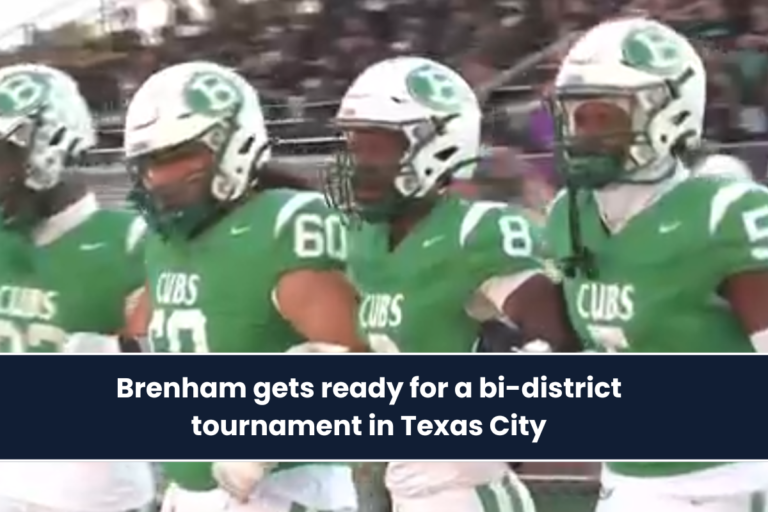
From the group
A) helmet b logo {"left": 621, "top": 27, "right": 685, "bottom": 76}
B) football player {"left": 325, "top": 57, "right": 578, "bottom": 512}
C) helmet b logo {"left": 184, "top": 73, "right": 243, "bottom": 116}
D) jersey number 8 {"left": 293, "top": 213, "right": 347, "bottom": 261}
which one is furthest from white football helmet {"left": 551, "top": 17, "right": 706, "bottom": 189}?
helmet b logo {"left": 184, "top": 73, "right": 243, "bottom": 116}

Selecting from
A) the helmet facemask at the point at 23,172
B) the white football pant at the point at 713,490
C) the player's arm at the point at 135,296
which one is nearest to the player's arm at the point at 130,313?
the player's arm at the point at 135,296

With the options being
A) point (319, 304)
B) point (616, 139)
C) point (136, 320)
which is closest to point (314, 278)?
point (319, 304)

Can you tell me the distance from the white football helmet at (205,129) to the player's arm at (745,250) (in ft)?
1.60

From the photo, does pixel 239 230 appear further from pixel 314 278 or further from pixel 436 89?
pixel 436 89

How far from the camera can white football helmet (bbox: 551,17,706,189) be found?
1543 mm

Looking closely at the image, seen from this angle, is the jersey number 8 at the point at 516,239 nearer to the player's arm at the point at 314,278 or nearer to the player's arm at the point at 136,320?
the player's arm at the point at 314,278

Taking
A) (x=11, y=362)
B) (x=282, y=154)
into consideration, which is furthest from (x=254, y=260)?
(x=11, y=362)

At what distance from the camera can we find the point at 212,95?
1.72 metres

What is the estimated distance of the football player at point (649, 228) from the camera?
4.89 feet

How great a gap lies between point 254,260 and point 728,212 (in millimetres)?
479

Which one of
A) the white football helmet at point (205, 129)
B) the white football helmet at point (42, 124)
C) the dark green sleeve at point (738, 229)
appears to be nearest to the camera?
the dark green sleeve at point (738, 229)

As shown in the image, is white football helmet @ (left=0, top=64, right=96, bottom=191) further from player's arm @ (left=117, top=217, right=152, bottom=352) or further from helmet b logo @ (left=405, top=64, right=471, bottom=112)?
helmet b logo @ (left=405, top=64, right=471, bottom=112)

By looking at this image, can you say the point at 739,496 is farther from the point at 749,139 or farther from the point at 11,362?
the point at 11,362

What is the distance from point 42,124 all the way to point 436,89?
451 millimetres
